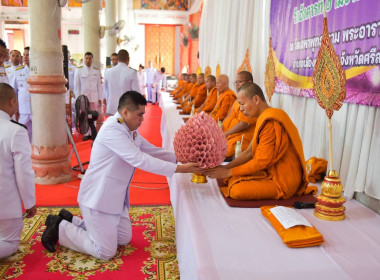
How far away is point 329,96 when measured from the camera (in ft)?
6.93

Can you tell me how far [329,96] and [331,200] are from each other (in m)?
0.63

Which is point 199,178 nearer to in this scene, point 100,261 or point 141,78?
point 100,261

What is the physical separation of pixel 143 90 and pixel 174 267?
13.2 metres

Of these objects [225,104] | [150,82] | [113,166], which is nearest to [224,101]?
[225,104]

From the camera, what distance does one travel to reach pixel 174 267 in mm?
2412

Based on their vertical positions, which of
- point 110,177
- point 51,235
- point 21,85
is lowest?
point 51,235

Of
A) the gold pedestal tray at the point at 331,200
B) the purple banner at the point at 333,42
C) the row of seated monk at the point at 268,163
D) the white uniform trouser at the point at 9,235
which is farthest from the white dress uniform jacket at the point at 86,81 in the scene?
the gold pedestal tray at the point at 331,200

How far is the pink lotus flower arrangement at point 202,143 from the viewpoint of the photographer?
2.38 m

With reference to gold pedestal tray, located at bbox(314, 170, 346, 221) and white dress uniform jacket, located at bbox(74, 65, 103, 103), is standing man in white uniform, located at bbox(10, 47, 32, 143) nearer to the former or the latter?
white dress uniform jacket, located at bbox(74, 65, 103, 103)

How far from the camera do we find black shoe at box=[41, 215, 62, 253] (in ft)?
8.44

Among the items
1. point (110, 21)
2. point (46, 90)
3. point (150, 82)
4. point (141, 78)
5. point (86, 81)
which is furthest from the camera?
point (150, 82)

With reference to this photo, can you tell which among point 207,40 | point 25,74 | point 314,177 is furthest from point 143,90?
point 314,177

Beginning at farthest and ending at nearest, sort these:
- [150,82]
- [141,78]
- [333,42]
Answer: [150,82], [141,78], [333,42]

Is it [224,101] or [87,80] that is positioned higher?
[87,80]
